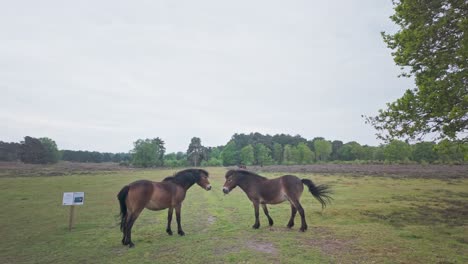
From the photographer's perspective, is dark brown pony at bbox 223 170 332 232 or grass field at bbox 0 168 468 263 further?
dark brown pony at bbox 223 170 332 232

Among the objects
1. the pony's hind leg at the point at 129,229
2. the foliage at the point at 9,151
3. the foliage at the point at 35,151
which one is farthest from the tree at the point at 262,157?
the foliage at the point at 9,151

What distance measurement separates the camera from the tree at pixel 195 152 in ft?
425

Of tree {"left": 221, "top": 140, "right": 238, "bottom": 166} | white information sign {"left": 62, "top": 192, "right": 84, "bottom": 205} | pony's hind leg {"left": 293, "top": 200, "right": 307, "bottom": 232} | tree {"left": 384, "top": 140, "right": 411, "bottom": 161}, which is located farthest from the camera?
tree {"left": 221, "top": 140, "right": 238, "bottom": 166}

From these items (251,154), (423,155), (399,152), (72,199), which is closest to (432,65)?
(72,199)

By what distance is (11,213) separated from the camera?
14.8 metres

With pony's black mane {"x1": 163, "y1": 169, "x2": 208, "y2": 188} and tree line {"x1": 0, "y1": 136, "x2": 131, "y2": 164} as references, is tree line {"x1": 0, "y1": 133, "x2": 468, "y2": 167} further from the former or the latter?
pony's black mane {"x1": 163, "y1": 169, "x2": 208, "y2": 188}

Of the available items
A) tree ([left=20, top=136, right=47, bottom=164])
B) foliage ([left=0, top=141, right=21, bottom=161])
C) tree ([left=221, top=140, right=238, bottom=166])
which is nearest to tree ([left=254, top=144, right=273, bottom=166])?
tree ([left=221, top=140, right=238, bottom=166])

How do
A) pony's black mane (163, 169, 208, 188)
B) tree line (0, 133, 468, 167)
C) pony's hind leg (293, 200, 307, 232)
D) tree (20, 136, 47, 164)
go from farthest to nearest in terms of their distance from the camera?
tree (20, 136, 47, 164) < tree line (0, 133, 468, 167) < pony's black mane (163, 169, 208, 188) < pony's hind leg (293, 200, 307, 232)

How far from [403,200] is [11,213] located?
26174 millimetres

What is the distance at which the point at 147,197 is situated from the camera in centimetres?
885

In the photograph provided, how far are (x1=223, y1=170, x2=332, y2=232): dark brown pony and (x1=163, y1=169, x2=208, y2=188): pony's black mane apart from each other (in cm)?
144

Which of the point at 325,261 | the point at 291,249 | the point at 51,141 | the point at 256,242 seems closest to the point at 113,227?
the point at 256,242

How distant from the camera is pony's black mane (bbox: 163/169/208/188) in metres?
10.2

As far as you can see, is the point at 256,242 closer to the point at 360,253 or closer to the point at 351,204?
the point at 360,253
